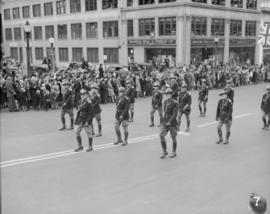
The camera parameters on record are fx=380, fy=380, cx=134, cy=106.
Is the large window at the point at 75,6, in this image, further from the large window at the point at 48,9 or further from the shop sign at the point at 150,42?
the shop sign at the point at 150,42

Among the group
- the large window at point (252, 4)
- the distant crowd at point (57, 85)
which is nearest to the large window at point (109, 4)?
the large window at point (252, 4)

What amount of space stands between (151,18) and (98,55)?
1013 cm

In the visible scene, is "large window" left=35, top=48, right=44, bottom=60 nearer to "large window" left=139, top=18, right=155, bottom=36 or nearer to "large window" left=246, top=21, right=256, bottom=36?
"large window" left=139, top=18, right=155, bottom=36

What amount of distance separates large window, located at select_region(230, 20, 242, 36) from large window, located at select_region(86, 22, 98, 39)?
646 inches

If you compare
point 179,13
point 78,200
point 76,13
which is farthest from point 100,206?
point 76,13

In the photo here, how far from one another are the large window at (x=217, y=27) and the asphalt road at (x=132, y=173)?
28.2 meters

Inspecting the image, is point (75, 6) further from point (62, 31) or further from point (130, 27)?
point (130, 27)

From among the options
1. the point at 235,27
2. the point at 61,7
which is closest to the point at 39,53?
the point at 61,7

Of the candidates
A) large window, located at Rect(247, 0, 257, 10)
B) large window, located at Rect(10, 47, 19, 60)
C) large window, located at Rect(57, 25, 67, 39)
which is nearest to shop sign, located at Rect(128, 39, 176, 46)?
large window, located at Rect(57, 25, 67, 39)

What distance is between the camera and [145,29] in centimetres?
4091

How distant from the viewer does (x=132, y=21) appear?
139ft

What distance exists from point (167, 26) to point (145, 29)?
3073 millimetres

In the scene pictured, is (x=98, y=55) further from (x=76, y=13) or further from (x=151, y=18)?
(x=151, y=18)

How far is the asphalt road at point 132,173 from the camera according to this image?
7301mm
